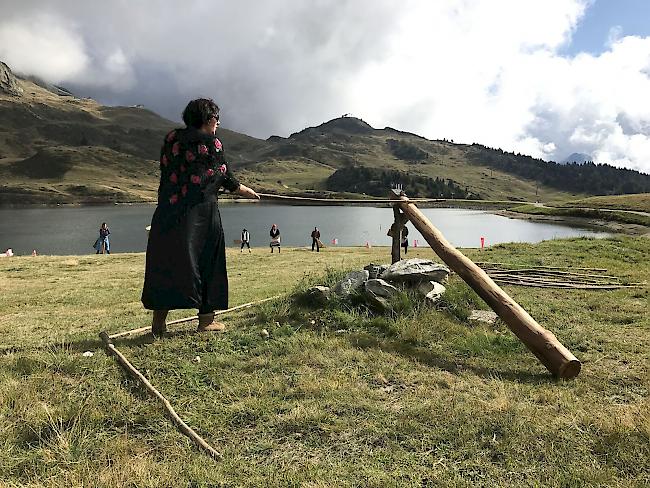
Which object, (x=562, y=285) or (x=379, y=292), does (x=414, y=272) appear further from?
(x=562, y=285)

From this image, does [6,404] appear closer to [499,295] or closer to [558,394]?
[558,394]

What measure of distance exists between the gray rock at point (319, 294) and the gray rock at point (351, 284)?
0.21m

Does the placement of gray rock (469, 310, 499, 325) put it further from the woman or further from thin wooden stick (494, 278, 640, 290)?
the woman

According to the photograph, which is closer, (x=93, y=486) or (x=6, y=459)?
(x=93, y=486)

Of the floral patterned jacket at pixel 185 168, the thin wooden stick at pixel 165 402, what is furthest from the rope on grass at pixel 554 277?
the thin wooden stick at pixel 165 402

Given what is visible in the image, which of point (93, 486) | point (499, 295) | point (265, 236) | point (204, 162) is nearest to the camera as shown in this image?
point (93, 486)

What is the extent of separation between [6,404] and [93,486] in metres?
1.81

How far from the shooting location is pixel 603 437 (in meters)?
4.14

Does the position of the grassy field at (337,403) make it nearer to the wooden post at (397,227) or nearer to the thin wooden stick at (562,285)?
the wooden post at (397,227)

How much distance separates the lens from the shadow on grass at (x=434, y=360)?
5789 mm

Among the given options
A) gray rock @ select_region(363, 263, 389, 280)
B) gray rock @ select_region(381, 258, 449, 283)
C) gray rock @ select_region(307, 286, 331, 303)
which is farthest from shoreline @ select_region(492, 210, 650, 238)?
gray rock @ select_region(307, 286, 331, 303)

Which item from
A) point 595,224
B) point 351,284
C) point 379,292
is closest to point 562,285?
point 379,292

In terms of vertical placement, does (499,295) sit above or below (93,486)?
above

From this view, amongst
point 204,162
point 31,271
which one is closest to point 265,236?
point 31,271
